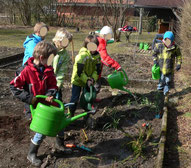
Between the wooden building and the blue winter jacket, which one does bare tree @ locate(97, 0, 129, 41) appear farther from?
the blue winter jacket

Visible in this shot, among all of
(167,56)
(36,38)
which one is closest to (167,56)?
(167,56)

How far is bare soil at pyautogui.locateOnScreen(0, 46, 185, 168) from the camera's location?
2.66 metres

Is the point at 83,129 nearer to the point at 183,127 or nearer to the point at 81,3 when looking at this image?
the point at 183,127

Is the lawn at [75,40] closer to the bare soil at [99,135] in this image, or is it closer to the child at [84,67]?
the bare soil at [99,135]

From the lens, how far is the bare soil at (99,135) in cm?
266

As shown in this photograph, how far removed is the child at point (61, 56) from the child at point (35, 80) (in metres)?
0.80

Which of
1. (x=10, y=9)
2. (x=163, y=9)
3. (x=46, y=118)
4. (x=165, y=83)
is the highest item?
(x=10, y=9)

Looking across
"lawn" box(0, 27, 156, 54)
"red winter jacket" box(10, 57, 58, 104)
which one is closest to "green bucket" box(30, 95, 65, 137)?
"red winter jacket" box(10, 57, 58, 104)

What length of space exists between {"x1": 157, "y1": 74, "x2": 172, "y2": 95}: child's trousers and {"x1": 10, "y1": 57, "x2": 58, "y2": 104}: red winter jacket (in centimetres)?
274

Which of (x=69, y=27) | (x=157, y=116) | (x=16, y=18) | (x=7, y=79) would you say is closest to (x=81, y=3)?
(x=69, y=27)

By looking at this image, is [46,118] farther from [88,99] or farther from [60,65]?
[60,65]

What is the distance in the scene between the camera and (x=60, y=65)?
346 cm

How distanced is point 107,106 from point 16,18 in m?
22.5

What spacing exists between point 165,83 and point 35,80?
299 centimetres
